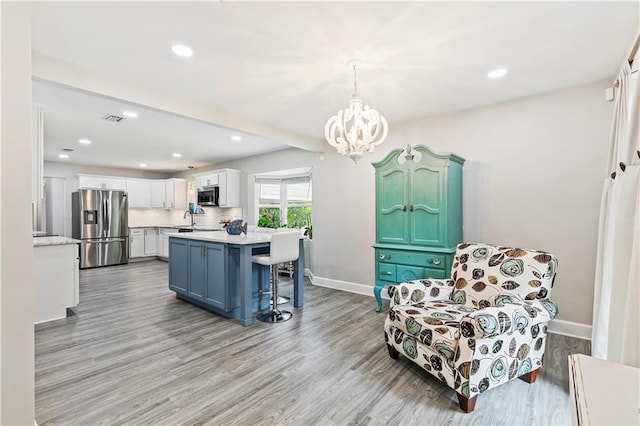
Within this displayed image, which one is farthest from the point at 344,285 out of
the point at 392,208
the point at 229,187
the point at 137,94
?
the point at 137,94

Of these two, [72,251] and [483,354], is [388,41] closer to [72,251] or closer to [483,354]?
[483,354]

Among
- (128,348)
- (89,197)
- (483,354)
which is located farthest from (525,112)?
(89,197)

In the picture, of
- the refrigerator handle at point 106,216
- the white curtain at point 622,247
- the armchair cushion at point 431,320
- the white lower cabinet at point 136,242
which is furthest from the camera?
the white lower cabinet at point 136,242

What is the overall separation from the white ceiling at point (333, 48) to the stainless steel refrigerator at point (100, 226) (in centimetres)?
404

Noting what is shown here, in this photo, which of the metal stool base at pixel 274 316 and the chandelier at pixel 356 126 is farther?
the metal stool base at pixel 274 316

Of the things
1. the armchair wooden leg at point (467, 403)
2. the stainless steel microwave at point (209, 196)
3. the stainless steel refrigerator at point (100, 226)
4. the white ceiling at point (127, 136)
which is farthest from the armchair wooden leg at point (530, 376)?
the stainless steel refrigerator at point (100, 226)

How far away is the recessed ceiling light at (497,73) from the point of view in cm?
260

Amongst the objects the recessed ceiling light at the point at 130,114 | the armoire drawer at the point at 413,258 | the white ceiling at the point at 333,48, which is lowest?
the armoire drawer at the point at 413,258

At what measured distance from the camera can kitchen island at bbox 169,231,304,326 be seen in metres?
3.37

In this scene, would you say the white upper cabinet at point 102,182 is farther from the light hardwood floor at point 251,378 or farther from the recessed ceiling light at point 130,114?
the light hardwood floor at point 251,378

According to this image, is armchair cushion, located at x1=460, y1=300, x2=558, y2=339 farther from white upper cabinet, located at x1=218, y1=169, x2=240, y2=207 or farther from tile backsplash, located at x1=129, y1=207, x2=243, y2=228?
tile backsplash, located at x1=129, y1=207, x2=243, y2=228

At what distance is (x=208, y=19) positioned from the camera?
1.89m

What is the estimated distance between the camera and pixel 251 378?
7.48 feet

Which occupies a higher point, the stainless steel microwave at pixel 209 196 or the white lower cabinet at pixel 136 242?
the stainless steel microwave at pixel 209 196
